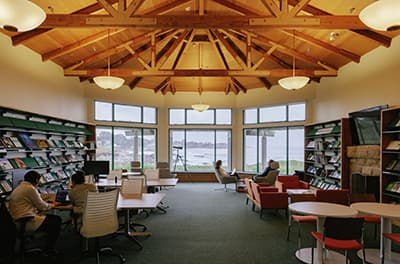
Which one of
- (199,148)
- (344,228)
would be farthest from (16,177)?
(199,148)

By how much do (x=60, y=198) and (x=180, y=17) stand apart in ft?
11.7

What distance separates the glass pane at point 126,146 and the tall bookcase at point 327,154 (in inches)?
252

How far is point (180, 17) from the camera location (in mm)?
4848

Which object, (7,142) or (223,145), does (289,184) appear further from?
(7,142)

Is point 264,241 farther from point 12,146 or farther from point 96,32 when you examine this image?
point 96,32

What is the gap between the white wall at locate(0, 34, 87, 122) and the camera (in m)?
5.68

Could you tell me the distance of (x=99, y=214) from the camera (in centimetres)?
350

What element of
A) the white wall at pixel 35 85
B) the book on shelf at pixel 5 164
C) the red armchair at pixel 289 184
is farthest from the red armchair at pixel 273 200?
the white wall at pixel 35 85

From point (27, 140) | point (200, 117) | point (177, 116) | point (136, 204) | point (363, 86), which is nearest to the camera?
point (136, 204)

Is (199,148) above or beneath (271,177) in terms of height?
above

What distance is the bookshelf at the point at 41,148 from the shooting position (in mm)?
5156

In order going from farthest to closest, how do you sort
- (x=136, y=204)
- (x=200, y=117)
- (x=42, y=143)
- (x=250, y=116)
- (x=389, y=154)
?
(x=200, y=117) → (x=250, y=116) → (x=42, y=143) → (x=389, y=154) → (x=136, y=204)

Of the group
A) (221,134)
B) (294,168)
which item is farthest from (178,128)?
(294,168)

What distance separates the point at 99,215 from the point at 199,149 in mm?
8845
